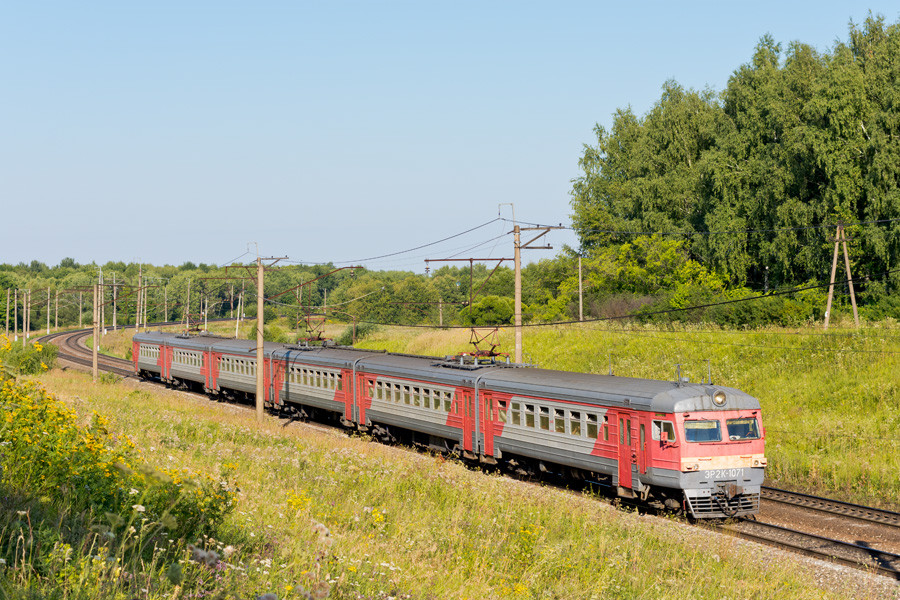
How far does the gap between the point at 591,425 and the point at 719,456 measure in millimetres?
2830

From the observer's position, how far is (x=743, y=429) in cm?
1675

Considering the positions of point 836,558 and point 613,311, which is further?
point 613,311

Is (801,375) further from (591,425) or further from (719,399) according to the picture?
(591,425)

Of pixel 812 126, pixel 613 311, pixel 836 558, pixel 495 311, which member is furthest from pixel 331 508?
pixel 495 311

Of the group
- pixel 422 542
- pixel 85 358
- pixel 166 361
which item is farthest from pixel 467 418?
pixel 85 358

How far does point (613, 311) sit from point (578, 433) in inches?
1393

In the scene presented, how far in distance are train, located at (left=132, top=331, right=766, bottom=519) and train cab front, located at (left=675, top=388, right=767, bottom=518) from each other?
0.8 inches

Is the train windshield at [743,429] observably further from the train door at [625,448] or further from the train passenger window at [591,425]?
the train passenger window at [591,425]

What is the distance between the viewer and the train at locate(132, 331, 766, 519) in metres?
16.2

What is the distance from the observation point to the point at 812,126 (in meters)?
41.9

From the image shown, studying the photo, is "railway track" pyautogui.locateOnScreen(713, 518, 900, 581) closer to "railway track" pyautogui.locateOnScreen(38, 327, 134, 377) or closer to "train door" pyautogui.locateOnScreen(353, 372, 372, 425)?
"train door" pyautogui.locateOnScreen(353, 372, 372, 425)

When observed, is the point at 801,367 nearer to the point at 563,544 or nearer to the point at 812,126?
the point at 812,126

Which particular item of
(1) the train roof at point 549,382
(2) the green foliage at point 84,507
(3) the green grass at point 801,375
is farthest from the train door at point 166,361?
(2) the green foliage at point 84,507

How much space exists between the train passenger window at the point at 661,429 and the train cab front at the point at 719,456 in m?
0.16
